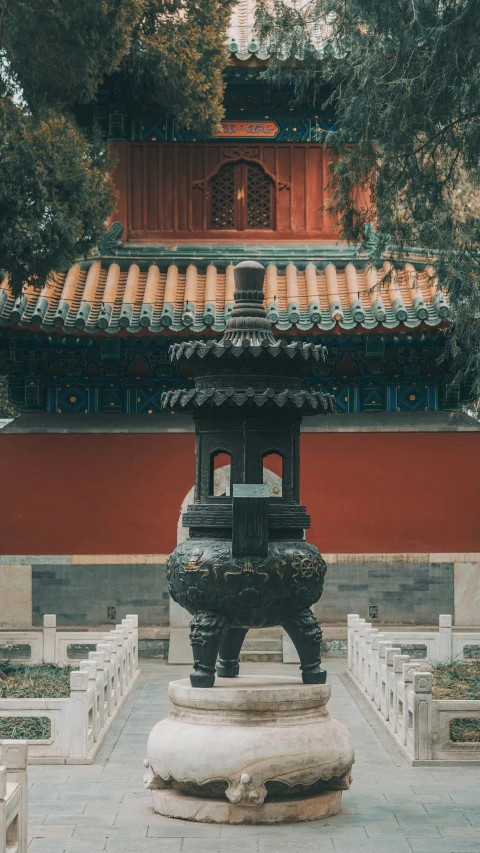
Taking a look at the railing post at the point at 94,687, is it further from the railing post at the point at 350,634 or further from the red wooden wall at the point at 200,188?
the red wooden wall at the point at 200,188

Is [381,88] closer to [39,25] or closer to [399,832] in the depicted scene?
[39,25]

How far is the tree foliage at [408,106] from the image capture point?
28.3ft

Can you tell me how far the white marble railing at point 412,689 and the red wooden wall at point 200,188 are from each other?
5430 millimetres

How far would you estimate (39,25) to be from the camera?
36.2 feet

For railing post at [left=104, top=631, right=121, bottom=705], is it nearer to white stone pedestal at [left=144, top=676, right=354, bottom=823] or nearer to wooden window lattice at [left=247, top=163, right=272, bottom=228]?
white stone pedestal at [left=144, top=676, right=354, bottom=823]

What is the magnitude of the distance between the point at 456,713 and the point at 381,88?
4.70 m

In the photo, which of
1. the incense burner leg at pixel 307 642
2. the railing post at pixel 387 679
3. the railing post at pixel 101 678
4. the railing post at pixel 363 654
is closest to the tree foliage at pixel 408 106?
the railing post at pixel 387 679

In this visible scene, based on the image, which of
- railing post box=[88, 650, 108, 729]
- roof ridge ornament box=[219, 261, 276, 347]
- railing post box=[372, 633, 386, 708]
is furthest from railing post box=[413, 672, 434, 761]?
roof ridge ornament box=[219, 261, 276, 347]

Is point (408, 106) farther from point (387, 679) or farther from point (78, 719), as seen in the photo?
point (78, 719)

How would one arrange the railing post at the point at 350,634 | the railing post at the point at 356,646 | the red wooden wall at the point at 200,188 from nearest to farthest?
the railing post at the point at 356,646
the railing post at the point at 350,634
the red wooden wall at the point at 200,188

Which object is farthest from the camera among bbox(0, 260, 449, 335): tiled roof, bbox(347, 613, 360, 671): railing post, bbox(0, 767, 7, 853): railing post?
bbox(0, 260, 449, 335): tiled roof

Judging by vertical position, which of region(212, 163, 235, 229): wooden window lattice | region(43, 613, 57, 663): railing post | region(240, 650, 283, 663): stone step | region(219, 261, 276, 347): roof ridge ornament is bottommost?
region(240, 650, 283, 663): stone step

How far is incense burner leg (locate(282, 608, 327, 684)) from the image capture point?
8.58 meters

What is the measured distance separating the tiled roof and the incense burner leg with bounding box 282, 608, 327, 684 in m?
5.81
